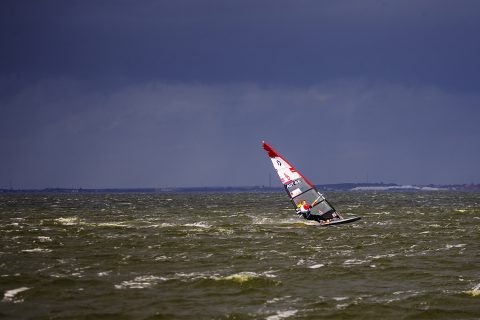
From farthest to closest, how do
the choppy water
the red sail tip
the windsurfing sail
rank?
the red sail tip
the windsurfing sail
the choppy water

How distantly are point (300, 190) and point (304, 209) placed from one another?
6.04 feet

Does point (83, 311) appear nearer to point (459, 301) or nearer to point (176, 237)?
point (459, 301)

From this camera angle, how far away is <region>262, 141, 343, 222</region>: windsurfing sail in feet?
167

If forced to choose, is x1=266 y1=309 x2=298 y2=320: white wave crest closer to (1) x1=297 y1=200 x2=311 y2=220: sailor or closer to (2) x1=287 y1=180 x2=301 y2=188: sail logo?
(2) x1=287 y1=180 x2=301 y2=188: sail logo

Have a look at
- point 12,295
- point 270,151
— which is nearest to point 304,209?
point 270,151

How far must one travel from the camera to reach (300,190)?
50812 mm

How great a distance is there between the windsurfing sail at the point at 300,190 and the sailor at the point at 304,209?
0.20 metres

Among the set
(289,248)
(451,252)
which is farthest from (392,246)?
(289,248)

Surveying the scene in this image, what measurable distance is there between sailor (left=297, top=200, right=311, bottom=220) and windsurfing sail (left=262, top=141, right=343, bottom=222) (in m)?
0.20

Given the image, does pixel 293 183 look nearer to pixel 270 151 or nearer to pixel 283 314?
pixel 270 151

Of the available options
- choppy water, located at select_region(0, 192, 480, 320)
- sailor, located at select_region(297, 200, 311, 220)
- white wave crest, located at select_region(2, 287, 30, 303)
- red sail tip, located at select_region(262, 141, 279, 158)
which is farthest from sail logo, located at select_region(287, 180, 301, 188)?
white wave crest, located at select_region(2, 287, 30, 303)

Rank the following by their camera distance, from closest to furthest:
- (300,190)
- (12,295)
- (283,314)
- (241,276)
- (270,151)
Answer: (283,314) < (12,295) < (241,276) < (300,190) < (270,151)

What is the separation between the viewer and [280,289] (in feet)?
71.9

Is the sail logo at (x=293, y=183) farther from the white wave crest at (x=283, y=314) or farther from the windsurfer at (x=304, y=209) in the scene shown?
the white wave crest at (x=283, y=314)
